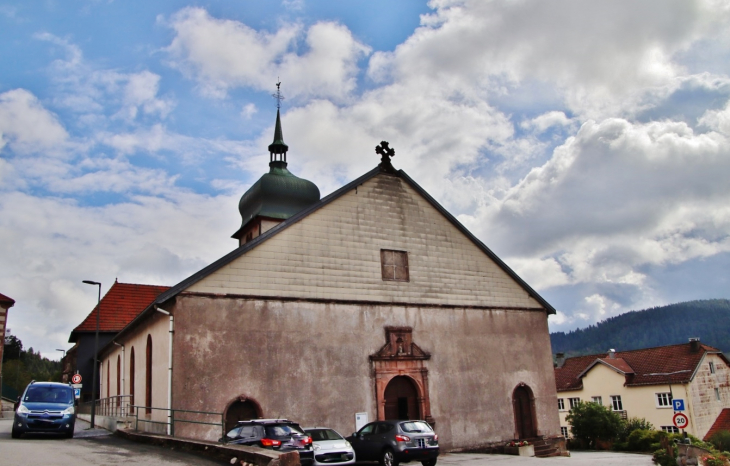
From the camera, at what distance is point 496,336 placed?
87.1ft

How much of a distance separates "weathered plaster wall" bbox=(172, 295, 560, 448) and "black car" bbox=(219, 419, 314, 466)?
4616 mm

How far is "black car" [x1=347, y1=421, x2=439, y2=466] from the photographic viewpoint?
17.4 meters

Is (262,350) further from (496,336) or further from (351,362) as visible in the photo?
(496,336)

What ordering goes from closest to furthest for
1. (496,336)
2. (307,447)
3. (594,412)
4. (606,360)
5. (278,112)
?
(307,447), (496,336), (594,412), (278,112), (606,360)

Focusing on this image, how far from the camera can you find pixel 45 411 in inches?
769

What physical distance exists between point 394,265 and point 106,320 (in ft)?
81.7

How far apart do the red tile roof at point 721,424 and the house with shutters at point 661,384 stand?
244 mm

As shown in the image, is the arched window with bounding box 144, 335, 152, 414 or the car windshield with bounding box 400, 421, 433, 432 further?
the arched window with bounding box 144, 335, 152, 414

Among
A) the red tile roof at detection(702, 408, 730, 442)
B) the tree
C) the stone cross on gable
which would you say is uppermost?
the stone cross on gable

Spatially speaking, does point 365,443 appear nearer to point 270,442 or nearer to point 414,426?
point 414,426

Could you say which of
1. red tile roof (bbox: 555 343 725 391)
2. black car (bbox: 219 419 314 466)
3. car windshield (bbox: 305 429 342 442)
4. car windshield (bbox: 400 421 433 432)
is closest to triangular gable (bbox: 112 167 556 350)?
black car (bbox: 219 419 314 466)

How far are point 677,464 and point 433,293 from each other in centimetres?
1029

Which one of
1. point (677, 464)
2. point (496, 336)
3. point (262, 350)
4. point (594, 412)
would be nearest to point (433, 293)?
point (496, 336)

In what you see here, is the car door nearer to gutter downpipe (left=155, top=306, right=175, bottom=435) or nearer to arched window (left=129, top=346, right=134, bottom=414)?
gutter downpipe (left=155, top=306, right=175, bottom=435)
